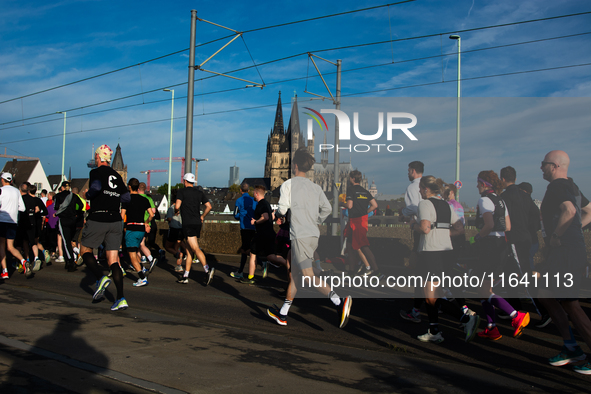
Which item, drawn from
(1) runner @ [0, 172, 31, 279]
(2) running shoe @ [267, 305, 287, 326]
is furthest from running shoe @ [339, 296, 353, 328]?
(1) runner @ [0, 172, 31, 279]

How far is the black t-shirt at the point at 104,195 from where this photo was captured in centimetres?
611

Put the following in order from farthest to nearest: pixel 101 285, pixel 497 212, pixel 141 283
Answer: pixel 141 283
pixel 101 285
pixel 497 212

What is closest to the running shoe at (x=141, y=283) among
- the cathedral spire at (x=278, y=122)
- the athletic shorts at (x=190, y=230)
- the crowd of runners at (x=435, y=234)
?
the crowd of runners at (x=435, y=234)

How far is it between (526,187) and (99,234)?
211 inches

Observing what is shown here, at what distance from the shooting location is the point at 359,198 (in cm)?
832

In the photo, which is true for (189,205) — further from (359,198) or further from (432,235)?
(432,235)

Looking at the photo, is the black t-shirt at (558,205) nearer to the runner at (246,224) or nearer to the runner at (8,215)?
the runner at (246,224)

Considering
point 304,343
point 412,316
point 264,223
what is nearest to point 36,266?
point 264,223

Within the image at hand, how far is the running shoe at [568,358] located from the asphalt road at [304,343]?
59 mm

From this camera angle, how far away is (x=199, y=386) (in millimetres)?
3381

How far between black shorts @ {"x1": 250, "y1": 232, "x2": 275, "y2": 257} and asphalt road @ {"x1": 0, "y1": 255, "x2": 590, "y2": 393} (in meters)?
0.91

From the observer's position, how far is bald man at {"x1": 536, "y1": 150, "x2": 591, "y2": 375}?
411 centimetres

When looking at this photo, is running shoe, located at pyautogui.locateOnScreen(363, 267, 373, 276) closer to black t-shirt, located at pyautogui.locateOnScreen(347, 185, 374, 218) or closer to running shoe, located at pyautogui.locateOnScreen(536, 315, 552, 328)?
black t-shirt, located at pyautogui.locateOnScreen(347, 185, 374, 218)

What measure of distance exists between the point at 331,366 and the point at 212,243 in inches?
410
